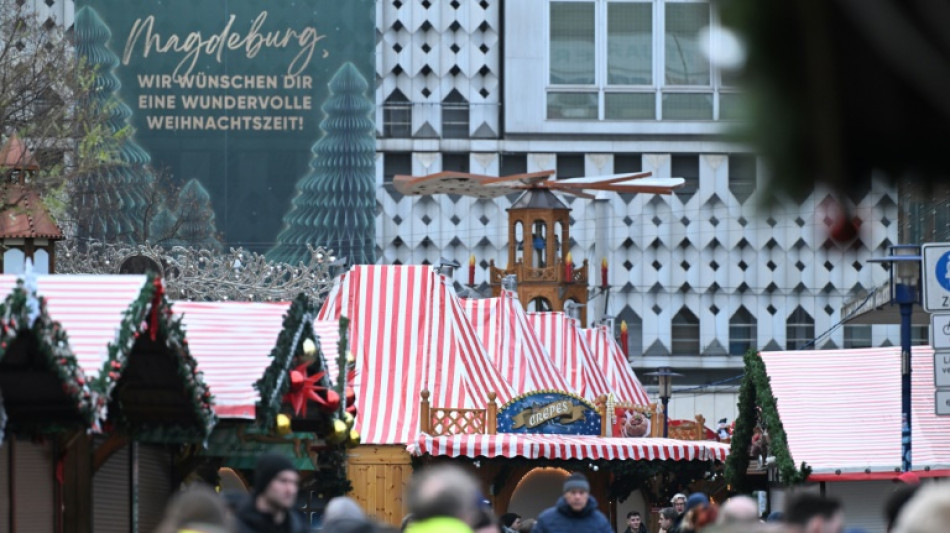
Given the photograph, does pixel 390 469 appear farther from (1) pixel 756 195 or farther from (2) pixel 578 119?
(2) pixel 578 119

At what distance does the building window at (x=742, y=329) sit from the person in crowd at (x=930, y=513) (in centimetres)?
5774

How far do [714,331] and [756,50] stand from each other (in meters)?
60.2

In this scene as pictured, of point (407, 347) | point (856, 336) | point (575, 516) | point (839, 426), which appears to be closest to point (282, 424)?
point (575, 516)

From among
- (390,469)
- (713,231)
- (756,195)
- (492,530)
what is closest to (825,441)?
(390,469)

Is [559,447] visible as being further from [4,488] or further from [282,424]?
[4,488]

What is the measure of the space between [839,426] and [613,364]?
46.1ft

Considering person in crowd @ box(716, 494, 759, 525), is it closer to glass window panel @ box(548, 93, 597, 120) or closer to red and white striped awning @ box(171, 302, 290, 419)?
red and white striped awning @ box(171, 302, 290, 419)

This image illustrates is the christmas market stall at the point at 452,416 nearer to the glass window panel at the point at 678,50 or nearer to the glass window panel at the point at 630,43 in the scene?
the glass window panel at the point at 630,43

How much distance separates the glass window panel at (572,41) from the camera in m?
61.5

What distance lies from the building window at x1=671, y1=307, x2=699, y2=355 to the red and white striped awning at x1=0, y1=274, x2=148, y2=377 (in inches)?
Answer: 1998

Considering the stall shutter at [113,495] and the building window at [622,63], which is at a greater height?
the building window at [622,63]

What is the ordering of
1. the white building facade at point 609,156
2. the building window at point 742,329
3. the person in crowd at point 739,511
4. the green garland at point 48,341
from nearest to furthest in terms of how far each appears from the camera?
the person in crowd at point 739,511 → the green garland at point 48,341 → the white building facade at point 609,156 → the building window at point 742,329

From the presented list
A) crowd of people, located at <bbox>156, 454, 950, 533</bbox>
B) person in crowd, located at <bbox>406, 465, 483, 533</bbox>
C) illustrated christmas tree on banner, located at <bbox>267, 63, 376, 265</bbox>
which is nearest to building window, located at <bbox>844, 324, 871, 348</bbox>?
illustrated christmas tree on banner, located at <bbox>267, 63, 376, 265</bbox>

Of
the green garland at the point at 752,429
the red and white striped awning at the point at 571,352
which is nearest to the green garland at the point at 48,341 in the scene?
the green garland at the point at 752,429
